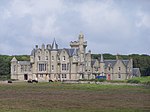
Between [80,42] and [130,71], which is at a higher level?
[80,42]

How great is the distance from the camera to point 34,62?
102188 millimetres

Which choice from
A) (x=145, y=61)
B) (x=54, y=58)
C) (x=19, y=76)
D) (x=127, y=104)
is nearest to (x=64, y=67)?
(x=54, y=58)

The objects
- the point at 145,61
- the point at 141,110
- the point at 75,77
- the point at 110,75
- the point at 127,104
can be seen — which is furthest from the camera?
the point at 145,61

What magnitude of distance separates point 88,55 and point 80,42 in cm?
381

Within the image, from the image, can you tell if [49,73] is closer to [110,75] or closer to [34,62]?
[34,62]

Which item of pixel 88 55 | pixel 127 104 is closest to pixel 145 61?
pixel 88 55

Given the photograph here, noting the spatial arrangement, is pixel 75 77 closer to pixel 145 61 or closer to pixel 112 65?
pixel 112 65

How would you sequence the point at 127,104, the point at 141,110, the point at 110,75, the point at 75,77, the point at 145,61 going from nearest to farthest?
the point at 141,110 < the point at 127,104 < the point at 75,77 < the point at 110,75 < the point at 145,61

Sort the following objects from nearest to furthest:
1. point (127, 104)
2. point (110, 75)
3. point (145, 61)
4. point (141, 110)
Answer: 1. point (141, 110)
2. point (127, 104)
3. point (110, 75)
4. point (145, 61)

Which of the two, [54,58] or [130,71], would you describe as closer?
[54,58]

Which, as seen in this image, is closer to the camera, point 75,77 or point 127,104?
point 127,104

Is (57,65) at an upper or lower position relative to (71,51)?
lower

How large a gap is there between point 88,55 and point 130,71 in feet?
41.5

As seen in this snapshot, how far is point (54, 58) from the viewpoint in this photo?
101500mm
